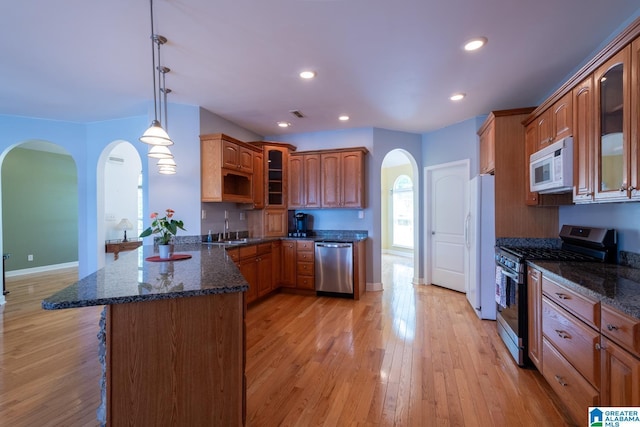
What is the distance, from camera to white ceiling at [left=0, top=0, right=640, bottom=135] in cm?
196

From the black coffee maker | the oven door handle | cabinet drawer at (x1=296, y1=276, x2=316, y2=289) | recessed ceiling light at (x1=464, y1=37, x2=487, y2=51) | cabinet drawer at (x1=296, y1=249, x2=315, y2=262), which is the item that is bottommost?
cabinet drawer at (x1=296, y1=276, x2=316, y2=289)

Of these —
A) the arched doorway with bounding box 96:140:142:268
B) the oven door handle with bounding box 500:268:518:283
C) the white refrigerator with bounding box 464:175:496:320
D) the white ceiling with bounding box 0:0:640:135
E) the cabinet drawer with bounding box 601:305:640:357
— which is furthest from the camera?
the arched doorway with bounding box 96:140:142:268

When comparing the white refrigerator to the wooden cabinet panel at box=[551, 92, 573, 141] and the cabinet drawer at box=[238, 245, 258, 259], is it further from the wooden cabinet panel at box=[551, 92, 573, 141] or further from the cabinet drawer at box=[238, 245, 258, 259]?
the cabinet drawer at box=[238, 245, 258, 259]

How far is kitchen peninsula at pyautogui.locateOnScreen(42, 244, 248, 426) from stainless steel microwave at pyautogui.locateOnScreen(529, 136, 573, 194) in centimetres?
260

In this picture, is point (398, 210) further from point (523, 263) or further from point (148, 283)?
point (148, 283)

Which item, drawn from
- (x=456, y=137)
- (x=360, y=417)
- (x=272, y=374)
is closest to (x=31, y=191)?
(x=272, y=374)

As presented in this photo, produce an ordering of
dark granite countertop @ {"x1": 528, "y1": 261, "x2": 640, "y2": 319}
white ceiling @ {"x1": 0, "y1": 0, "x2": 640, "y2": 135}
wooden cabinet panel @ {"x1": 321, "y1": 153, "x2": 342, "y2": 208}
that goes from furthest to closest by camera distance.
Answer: wooden cabinet panel @ {"x1": 321, "y1": 153, "x2": 342, "y2": 208} → white ceiling @ {"x1": 0, "y1": 0, "x2": 640, "y2": 135} → dark granite countertop @ {"x1": 528, "y1": 261, "x2": 640, "y2": 319}

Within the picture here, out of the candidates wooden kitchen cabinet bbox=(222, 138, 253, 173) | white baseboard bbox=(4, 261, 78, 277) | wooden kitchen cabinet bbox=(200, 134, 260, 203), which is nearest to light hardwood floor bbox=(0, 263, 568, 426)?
wooden kitchen cabinet bbox=(200, 134, 260, 203)

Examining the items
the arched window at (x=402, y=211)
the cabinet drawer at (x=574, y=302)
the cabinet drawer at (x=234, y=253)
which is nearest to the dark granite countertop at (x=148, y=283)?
the cabinet drawer at (x=234, y=253)

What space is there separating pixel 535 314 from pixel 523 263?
43 centimetres

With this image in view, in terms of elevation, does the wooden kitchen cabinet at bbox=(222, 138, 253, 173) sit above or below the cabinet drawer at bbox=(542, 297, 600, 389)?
above

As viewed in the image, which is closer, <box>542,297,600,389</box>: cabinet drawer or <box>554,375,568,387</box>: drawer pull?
<box>542,297,600,389</box>: cabinet drawer

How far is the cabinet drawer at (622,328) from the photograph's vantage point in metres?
1.22

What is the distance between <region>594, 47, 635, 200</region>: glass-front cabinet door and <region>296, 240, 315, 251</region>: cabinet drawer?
328 cm
